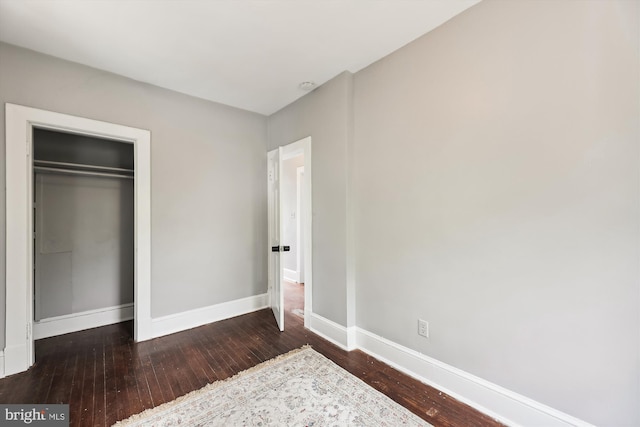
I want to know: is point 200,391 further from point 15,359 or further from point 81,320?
point 81,320

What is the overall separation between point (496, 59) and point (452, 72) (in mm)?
281

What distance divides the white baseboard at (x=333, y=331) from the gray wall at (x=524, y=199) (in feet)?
1.38

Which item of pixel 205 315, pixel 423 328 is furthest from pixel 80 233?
pixel 423 328

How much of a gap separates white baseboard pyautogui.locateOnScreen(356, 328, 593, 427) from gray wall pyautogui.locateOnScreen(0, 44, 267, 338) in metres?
2.05

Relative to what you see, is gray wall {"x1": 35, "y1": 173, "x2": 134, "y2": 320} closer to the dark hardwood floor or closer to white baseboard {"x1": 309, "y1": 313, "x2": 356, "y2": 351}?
the dark hardwood floor

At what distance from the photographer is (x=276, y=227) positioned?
3.21 metres

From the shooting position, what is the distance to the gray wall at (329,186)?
2.63 metres

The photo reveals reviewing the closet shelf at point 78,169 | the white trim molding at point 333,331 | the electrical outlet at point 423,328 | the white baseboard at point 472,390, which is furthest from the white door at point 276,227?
the closet shelf at point 78,169

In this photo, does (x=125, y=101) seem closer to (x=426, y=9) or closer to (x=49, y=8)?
(x=49, y=8)

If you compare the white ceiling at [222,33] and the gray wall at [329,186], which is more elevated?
the white ceiling at [222,33]

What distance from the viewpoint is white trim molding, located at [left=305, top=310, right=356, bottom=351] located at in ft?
8.46

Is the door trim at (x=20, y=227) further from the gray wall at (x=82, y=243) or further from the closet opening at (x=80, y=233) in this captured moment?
the gray wall at (x=82, y=243)

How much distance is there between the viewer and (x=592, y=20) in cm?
136

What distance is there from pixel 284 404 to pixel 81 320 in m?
2.79
